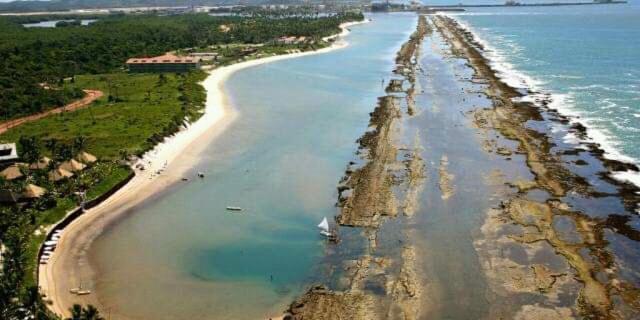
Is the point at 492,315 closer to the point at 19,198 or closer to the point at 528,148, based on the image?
the point at 528,148

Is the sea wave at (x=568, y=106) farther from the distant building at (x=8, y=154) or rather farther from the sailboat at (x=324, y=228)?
the distant building at (x=8, y=154)

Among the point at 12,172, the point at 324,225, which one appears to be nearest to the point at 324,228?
the point at 324,225

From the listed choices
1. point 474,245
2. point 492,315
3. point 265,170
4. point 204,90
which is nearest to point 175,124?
point 265,170

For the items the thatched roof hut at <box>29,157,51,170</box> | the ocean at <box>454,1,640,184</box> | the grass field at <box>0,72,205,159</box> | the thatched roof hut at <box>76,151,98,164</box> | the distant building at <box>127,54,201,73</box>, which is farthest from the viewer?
the distant building at <box>127,54,201,73</box>

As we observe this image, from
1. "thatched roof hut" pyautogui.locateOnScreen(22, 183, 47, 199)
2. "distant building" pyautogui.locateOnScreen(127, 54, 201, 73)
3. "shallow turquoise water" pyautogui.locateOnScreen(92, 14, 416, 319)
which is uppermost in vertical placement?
"distant building" pyautogui.locateOnScreen(127, 54, 201, 73)

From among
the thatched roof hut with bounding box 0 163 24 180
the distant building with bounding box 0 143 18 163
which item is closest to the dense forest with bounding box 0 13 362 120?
the distant building with bounding box 0 143 18 163

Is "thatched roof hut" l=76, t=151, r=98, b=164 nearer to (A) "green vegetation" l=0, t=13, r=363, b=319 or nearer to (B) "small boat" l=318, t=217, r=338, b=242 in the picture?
(A) "green vegetation" l=0, t=13, r=363, b=319

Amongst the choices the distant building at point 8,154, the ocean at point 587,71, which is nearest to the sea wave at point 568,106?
the ocean at point 587,71
